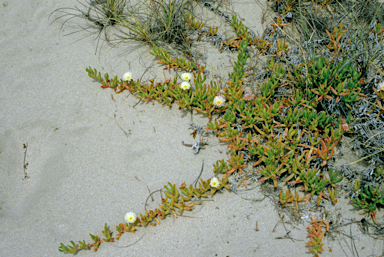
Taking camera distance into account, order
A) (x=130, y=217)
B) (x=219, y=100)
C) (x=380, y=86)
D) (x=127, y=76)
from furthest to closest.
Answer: (x=127, y=76) < (x=219, y=100) < (x=380, y=86) < (x=130, y=217)

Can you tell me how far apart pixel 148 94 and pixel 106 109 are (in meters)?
0.47

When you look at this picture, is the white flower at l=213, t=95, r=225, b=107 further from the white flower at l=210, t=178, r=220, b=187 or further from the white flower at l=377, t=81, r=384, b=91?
the white flower at l=377, t=81, r=384, b=91

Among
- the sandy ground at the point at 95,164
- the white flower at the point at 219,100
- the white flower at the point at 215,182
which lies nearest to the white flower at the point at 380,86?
the sandy ground at the point at 95,164

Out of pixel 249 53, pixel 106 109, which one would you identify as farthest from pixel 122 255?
pixel 249 53

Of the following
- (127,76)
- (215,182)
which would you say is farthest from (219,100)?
(127,76)

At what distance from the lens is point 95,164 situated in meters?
2.75

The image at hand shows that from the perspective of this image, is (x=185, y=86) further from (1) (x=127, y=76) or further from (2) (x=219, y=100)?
(1) (x=127, y=76)

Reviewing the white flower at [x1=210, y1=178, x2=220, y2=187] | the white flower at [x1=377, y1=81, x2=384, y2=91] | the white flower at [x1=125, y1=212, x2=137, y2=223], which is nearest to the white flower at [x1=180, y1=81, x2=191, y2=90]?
the white flower at [x1=210, y1=178, x2=220, y2=187]

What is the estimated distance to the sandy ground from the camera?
235cm

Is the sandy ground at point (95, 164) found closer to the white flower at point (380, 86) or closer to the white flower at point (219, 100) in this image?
the white flower at point (219, 100)

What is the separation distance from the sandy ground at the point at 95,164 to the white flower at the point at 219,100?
0.23 meters

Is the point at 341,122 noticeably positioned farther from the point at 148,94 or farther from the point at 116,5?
the point at 116,5

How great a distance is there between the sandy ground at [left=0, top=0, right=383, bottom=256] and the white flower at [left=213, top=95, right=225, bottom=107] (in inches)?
9.0

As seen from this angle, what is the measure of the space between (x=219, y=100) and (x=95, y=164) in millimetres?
1322
